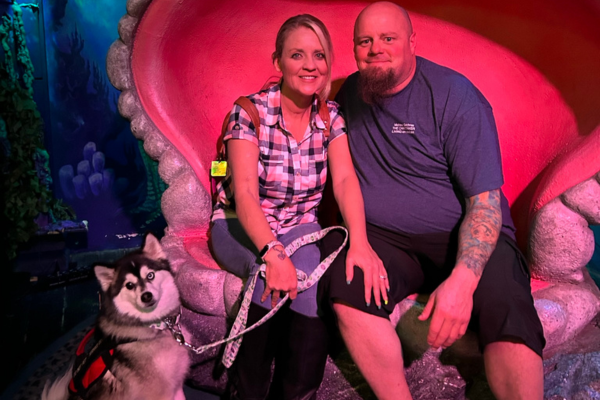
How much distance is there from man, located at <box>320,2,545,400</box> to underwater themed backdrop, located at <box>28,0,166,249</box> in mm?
1936

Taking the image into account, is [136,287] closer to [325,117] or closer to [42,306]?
[325,117]

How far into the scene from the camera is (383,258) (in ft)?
3.93

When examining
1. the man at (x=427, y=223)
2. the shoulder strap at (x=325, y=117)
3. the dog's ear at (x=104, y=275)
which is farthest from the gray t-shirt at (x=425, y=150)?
the dog's ear at (x=104, y=275)

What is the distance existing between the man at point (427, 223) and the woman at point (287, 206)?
0.23 ft

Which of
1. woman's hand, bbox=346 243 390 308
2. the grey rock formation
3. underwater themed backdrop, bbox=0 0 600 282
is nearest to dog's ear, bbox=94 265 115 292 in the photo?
the grey rock formation

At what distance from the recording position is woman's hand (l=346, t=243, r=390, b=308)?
106 cm

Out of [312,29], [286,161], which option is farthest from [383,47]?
[286,161]

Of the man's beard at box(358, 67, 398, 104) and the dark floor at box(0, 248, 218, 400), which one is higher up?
the man's beard at box(358, 67, 398, 104)

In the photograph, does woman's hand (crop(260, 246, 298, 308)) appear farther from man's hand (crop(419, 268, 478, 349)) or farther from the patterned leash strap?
man's hand (crop(419, 268, 478, 349))

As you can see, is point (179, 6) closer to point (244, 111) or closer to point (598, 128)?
point (244, 111)

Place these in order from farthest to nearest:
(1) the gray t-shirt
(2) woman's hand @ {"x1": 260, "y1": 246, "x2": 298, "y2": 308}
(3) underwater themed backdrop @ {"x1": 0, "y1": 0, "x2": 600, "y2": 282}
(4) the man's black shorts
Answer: (3) underwater themed backdrop @ {"x1": 0, "y1": 0, "x2": 600, "y2": 282}
(1) the gray t-shirt
(2) woman's hand @ {"x1": 260, "y1": 246, "x2": 298, "y2": 308}
(4) the man's black shorts

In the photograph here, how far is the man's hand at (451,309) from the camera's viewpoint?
98 centimetres

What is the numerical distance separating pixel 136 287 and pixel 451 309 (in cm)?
77

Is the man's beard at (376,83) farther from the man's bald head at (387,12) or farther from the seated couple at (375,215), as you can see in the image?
the man's bald head at (387,12)
